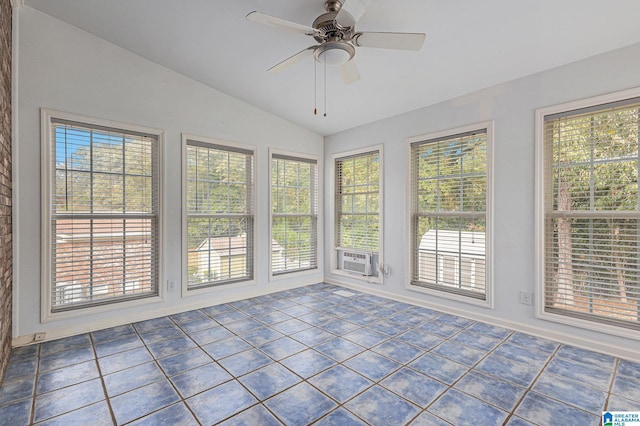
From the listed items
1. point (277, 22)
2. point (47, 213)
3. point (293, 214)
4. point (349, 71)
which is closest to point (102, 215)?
point (47, 213)

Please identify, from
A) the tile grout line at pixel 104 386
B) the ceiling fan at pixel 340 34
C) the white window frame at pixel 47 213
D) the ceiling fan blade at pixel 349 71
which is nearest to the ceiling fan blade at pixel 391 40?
the ceiling fan at pixel 340 34

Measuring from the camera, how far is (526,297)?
317 centimetres

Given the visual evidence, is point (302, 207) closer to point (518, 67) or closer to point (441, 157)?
point (441, 157)

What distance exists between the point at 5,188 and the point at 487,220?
A: 14.9 ft

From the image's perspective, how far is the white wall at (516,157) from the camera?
2.73 metres

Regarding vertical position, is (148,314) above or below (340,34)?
below

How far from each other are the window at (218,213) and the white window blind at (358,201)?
60.6 inches

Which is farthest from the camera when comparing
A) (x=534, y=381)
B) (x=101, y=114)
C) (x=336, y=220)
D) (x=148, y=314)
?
(x=336, y=220)

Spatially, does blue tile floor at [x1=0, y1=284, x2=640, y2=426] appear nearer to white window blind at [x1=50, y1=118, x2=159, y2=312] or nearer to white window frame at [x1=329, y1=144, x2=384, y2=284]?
white window blind at [x1=50, y1=118, x2=159, y2=312]

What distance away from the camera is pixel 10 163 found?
2.78 m

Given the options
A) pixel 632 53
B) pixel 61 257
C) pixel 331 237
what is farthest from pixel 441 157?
pixel 61 257

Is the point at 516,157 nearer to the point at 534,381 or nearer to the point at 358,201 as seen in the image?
the point at 534,381

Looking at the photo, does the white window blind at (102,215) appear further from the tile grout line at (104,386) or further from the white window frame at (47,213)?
the tile grout line at (104,386)

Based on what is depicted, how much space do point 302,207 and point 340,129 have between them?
141 cm
